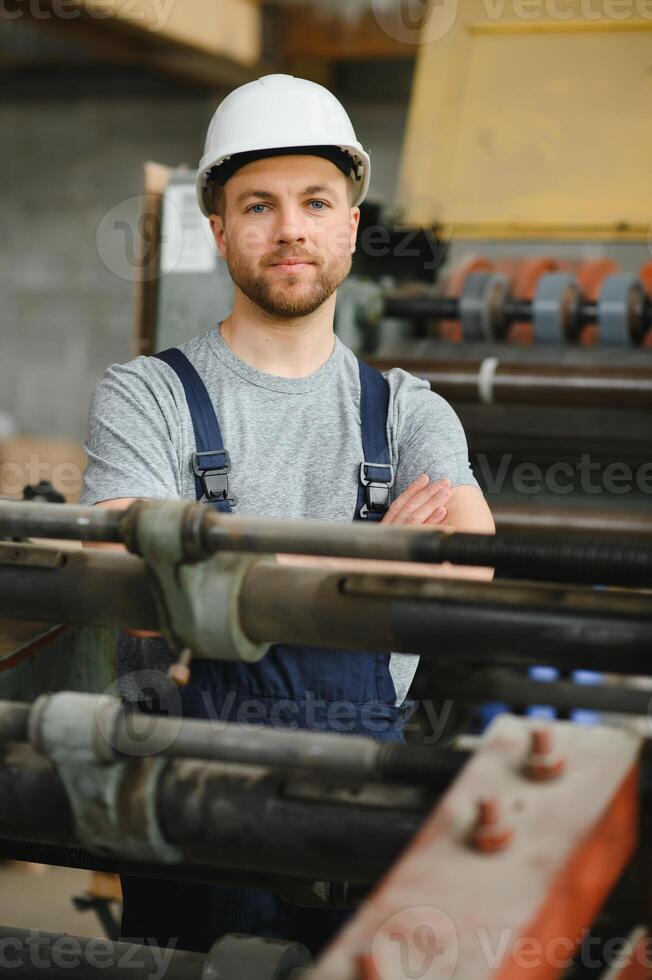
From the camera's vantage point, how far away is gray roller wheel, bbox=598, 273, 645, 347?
9.13 ft

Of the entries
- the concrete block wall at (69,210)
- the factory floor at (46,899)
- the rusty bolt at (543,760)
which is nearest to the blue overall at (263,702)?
the rusty bolt at (543,760)

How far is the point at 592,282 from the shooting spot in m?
3.03

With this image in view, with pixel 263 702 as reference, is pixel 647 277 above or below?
above

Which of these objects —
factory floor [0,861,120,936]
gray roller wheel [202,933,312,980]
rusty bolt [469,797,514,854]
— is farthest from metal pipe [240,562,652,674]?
factory floor [0,861,120,936]

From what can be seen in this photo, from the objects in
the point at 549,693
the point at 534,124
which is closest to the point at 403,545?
the point at 549,693

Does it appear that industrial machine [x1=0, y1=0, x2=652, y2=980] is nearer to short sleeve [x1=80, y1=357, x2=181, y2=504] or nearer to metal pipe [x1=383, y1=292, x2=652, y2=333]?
short sleeve [x1=80, y1=357, x2=181, y2=504]

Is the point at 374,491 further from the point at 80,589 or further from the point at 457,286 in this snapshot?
the point at 457,286

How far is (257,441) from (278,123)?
17.5 inches

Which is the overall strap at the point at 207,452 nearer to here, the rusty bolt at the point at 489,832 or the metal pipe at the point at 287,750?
the metal pipe at the point at 287,750

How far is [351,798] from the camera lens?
868 millimetres

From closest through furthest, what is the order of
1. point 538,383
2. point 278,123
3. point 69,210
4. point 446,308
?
point 278,123
point 538,383
point 446,308
point 69,210

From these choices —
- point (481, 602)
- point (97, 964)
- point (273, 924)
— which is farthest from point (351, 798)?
point (273, 924)

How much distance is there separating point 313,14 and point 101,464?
146 inches

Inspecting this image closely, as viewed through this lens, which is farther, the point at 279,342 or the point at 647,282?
the point at 647,282
